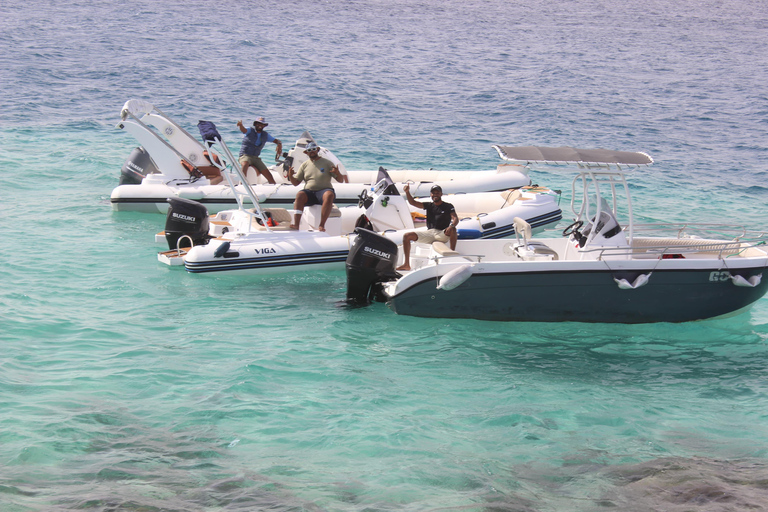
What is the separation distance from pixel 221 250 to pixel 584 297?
17.4ft

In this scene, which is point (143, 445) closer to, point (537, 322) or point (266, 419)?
point (266, 419)

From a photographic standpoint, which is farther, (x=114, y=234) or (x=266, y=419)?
(x=114, y=234)

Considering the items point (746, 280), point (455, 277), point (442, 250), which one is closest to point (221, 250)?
point (442, 250)

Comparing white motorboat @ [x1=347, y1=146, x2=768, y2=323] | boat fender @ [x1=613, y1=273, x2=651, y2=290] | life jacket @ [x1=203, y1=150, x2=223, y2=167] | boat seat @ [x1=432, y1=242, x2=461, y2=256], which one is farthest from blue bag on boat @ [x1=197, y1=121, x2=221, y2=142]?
boat fender @ [x1=613, y1=273, x2=651, y2=290]

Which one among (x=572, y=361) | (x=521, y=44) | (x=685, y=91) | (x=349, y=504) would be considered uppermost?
(x=521, y=44)

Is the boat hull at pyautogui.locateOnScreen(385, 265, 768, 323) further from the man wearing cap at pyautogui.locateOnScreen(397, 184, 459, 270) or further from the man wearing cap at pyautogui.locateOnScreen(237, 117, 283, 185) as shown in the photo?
the man wearing cap at pyautogui.locateOnScreen(237, 117, 283, 185)

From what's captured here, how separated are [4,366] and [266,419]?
300cm

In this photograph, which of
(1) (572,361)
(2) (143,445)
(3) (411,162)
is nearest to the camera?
(2) (143,445)

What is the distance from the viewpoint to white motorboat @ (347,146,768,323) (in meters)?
9.24

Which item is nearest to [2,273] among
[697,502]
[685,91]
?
[697,502]

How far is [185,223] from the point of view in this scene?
12.1m

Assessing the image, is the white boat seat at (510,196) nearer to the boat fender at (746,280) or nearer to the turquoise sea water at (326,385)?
the turquoise sea water at (326,385)

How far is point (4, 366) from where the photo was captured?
7.89 m

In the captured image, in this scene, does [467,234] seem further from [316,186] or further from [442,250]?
[316,186]
